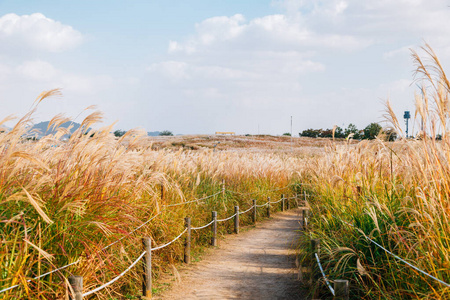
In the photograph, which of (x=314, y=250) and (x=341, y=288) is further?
(x=314, y=250)

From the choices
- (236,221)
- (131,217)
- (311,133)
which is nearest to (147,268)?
(131,217)

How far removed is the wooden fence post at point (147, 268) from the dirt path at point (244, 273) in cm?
28

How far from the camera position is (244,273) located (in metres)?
7.23

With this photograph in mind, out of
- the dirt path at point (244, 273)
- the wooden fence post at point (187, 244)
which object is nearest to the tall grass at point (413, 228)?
the dirt path at point (244, 273)

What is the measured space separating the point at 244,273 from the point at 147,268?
2250 millimetres

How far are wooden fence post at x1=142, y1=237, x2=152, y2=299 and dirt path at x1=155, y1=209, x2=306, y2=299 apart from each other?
0.28 meters

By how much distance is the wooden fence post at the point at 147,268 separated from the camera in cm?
556

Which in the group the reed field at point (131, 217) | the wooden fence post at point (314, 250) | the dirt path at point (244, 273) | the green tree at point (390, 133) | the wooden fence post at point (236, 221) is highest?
the green tree at point (390, 133)

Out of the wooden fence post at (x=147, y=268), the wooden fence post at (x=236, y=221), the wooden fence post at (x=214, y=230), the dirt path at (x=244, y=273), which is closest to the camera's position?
the wooden fence post at (x=147, y=268)

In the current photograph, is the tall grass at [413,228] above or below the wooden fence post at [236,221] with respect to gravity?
above

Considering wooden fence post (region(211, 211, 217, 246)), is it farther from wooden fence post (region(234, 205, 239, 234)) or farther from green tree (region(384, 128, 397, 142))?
green tree (region(384, 128, 397, 142))

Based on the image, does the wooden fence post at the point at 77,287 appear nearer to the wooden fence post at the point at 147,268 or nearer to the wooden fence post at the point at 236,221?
the wooden fence post at the point at 147,268

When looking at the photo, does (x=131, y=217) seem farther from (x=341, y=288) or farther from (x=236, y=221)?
(x=236, y=221)

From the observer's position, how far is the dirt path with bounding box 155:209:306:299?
6098 mm
